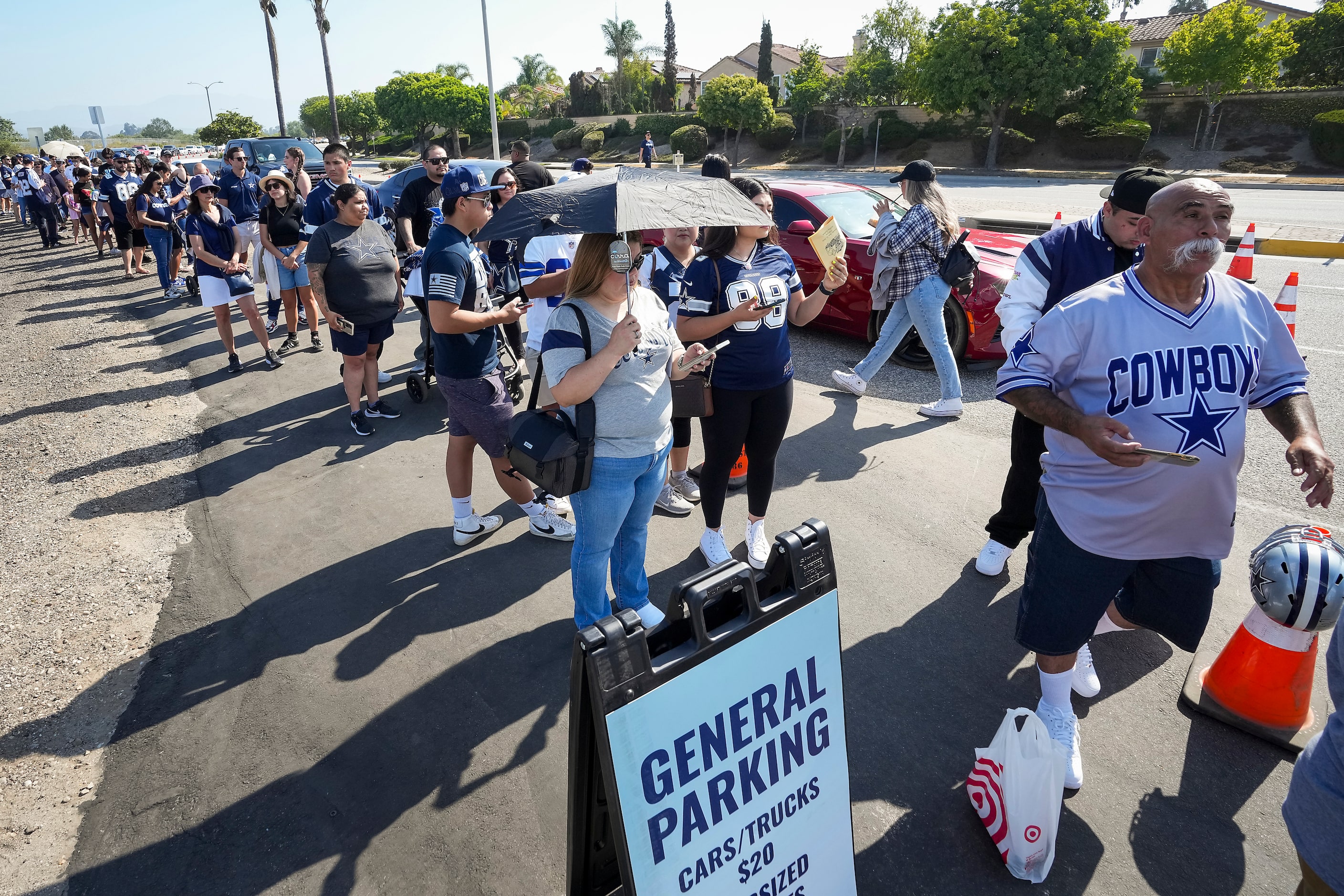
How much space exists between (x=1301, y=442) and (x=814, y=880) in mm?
1992

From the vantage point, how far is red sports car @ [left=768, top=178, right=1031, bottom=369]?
6.91 meters

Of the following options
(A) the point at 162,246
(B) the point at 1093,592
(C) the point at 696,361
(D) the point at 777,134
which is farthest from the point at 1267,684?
(D) the point at 777,134

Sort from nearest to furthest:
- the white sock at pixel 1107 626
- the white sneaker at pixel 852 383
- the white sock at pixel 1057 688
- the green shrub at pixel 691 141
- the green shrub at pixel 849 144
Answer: the white sock at pixel 1057 688 → the white sock at pixel 1107 626 → the white sneaker at pixel 852 383 → the green shrub at pixel 849 144 → the green shrub at pixel 691 141

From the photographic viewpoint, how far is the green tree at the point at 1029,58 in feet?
106

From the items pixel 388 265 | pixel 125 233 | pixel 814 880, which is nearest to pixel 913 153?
pixel 125 233

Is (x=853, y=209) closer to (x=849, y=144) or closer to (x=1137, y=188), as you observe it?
(x=1137, y=188)

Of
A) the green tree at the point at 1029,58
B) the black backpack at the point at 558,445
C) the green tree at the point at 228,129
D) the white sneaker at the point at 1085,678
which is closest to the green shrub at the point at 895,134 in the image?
the green tree at the point at 1029,58

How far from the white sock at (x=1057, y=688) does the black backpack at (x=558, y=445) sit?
1799 mm

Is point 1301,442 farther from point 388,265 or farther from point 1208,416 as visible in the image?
point 388,265

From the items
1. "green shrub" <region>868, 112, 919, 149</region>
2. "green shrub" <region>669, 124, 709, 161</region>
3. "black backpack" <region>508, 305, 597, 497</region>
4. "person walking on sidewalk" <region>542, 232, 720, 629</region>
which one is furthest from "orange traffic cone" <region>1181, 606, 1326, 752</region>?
"green shrub" <region>669, 124, 709, 161</region>

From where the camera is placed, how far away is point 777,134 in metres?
45.4

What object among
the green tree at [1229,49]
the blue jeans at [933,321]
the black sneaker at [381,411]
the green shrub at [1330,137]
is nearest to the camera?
the blue jeans at [933,321]

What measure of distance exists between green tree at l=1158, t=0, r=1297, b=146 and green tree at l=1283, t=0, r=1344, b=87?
372cm

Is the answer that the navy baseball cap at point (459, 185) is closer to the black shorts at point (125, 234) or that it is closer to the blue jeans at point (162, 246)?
the blue jeans at point (162, 246)
